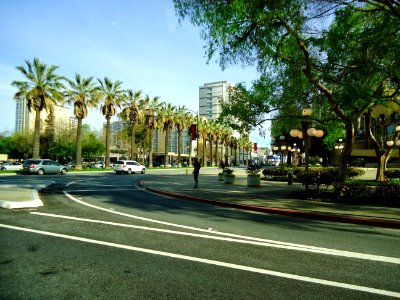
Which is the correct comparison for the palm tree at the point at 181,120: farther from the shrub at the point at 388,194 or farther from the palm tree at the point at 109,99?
the shrub at the point at 388,194

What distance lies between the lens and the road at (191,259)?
3.95m

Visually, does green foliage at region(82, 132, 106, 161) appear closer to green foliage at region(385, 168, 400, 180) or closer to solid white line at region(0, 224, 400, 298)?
green foliage at region(385, 168, 400, 180)

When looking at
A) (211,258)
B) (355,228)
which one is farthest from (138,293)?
(355,228)

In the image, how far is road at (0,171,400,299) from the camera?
13.0ft

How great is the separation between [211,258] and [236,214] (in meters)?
5.23

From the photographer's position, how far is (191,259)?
17.0ft

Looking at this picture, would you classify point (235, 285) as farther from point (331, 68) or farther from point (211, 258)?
point (331, 68)

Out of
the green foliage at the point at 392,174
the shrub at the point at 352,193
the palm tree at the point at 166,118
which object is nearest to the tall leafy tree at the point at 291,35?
the shrub at the point at 352,193

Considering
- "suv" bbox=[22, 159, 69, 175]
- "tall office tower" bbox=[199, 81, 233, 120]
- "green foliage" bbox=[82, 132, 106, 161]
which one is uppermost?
"tall office tower" bbox=[199, 81, 233, 120]

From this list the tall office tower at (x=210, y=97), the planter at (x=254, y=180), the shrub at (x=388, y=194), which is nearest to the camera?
the shrub at (x=388, y=194)

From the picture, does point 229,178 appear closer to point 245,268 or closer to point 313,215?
point 313,215

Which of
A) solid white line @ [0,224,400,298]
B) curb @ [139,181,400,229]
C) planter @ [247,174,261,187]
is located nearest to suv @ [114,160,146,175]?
planter @ [247,174,261,187]

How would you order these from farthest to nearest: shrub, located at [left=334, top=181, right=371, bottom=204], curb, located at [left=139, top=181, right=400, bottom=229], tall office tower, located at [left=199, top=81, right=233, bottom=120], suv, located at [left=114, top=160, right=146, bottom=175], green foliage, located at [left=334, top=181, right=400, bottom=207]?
1. tall office tower, located at [left=199, top=81, right=233, bottom=120]
2. suv, located at [left=114, top=160, right=146, bottom=175]
3. shrub, located at [left=334, top=181, right=371, bottom=204]
4. green foliage, located at [left=334, top=181, right=400, bottom=207]
5. curb, located at [left=139, top=181, right=400, bottom=229]

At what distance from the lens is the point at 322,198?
44.6ft
